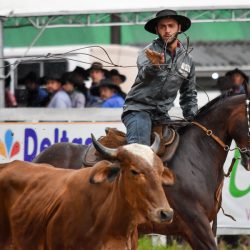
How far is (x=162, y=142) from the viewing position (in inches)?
407

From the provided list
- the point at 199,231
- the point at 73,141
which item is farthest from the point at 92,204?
the point at 73,141

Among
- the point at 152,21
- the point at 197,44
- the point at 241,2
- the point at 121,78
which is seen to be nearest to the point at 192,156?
the point at 152,21

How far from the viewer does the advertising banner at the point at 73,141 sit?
12930 mm

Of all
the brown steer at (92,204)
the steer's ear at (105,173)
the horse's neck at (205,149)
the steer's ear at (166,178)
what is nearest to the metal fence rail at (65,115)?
the horse's neck at (205,149)

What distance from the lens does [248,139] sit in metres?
10.4

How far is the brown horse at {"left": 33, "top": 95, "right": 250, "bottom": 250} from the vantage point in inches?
400

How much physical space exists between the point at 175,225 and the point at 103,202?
1950 mm

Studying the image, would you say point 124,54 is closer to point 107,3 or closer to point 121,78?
point 121,78

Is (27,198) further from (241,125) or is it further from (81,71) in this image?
(81,71)

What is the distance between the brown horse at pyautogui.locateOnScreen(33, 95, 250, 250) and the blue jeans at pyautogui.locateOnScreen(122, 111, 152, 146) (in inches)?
15.2

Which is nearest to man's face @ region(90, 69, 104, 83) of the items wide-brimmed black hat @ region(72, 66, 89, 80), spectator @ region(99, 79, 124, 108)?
wide-brimmed black hat @ region(72, 66, 89, 80)

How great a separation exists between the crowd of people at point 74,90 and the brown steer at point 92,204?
19.9 feet

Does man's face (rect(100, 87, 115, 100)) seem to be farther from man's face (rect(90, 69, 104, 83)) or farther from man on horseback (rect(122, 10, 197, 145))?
man on horseback (rect(122, 10, 197, 145))

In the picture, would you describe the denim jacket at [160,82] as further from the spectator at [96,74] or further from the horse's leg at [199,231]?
the spectator at [96,74]
